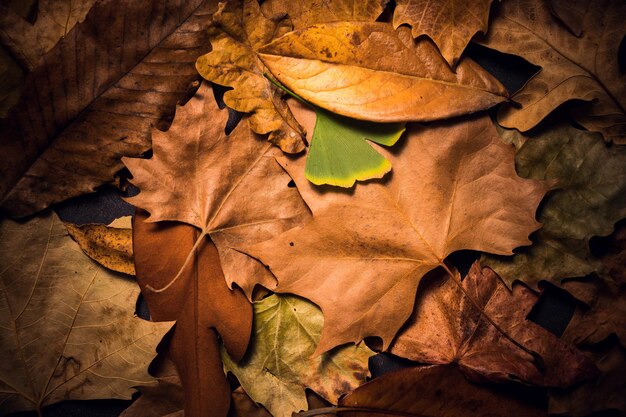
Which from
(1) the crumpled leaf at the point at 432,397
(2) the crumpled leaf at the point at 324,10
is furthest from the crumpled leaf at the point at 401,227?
(2) the crumpled leaf at the point at 324,10

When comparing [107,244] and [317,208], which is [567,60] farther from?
[107,244]

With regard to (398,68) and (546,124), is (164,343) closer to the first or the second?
(398,68)

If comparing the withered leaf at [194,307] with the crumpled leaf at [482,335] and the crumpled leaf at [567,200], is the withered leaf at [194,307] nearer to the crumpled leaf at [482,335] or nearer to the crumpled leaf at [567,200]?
Answer: the crumpled leaf at [482,335]

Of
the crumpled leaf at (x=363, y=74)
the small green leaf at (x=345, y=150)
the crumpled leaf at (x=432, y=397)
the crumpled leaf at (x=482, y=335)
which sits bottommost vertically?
the crumpled leaf at (x=432, y=397)

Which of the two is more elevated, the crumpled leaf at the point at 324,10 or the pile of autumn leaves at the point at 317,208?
the crumpled leaf at the point at 324,10

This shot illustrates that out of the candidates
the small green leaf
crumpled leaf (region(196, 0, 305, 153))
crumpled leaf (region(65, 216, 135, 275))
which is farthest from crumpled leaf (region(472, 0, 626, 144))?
crumpled leaf (region(65, 216, 135, 275))

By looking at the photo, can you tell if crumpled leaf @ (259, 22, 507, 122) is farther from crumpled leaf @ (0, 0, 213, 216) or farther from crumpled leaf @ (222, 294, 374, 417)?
crumpled leaf @ (222, 294, 374, 417)

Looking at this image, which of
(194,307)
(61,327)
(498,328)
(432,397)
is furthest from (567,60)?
(61,327)

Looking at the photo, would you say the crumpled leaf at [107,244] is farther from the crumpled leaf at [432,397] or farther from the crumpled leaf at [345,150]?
the crumpled leaf at [432,397]
